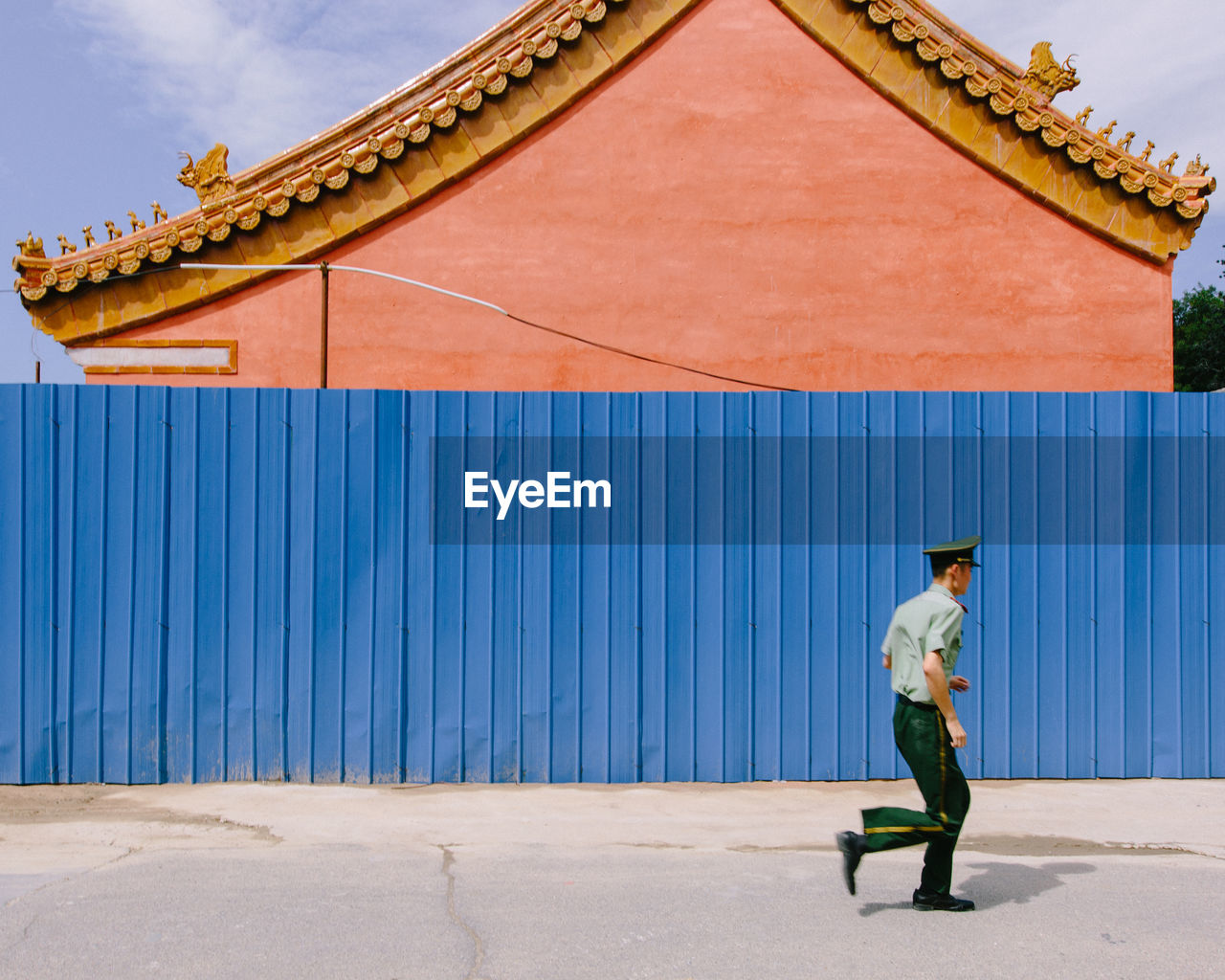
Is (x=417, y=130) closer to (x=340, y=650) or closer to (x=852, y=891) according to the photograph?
(x=340, y=650)

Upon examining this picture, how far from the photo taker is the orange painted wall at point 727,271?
9.88 meters

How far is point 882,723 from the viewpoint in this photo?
22.8ft

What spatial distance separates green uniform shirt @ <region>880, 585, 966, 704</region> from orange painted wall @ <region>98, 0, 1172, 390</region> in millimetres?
5396

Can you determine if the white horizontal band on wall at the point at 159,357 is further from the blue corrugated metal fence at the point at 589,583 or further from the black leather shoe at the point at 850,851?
the black leather shoe at the point at 850,851

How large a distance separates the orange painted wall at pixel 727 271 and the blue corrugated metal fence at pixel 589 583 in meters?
2.95

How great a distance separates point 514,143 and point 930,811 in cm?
762

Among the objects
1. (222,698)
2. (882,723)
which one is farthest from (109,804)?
(882,723)

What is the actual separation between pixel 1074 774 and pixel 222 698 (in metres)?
5.77

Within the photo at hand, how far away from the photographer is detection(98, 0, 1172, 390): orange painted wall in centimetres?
988

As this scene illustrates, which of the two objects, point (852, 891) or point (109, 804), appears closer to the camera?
point (852, 891)

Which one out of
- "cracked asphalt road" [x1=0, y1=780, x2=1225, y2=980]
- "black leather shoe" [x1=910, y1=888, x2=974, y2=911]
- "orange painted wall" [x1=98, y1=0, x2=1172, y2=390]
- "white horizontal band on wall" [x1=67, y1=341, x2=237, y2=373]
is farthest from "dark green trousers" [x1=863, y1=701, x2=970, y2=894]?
"white horizontal band on wall" [x1=67, y1=341, x2=237, y2=373]

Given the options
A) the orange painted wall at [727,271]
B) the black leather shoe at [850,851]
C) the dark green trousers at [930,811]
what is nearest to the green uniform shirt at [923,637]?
the dark green trousers at [930,811]
